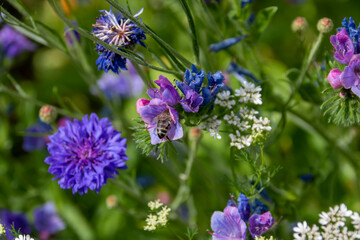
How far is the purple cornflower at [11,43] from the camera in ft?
5.49

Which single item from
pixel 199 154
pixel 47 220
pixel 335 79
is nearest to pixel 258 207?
pixel 335 79

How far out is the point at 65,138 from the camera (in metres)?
1.08

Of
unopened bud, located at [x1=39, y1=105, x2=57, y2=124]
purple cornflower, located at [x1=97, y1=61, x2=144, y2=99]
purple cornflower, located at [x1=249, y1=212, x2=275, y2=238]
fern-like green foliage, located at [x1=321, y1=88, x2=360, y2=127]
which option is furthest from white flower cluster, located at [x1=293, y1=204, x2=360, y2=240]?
purple cornflower, located at [x1=97, y1=61, x2=144, y2=99]

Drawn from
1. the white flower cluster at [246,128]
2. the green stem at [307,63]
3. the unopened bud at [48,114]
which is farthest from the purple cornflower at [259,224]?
the unopened bud at [48,114]

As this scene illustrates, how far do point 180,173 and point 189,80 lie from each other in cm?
58

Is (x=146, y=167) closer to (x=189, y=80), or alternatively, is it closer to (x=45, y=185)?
(x=45, y=185)

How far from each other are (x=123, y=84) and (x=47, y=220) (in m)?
0.66

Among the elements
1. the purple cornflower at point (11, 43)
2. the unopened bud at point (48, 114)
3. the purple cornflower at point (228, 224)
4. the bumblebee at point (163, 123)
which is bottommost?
the purple cornflower at point (228, 224)

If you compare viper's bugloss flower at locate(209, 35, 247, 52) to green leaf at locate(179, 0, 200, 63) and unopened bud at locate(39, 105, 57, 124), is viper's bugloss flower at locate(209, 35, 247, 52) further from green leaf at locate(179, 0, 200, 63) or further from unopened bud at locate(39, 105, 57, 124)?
unopened bud at locate(39, 105, 57, 124)

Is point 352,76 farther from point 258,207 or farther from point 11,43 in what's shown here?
point 11,43

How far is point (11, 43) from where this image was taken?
1711mm

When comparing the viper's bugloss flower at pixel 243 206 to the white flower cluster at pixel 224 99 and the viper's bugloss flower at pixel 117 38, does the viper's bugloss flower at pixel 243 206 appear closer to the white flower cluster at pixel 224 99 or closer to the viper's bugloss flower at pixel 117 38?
the white flower cluster at pixel 224 99

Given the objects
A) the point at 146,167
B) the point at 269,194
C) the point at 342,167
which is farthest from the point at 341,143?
the point at 146,167

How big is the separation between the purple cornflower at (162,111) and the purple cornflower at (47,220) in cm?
86
